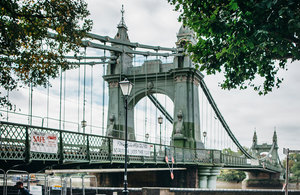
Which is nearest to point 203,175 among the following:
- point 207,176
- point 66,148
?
point 207,176

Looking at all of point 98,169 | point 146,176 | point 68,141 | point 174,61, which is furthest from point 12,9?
point 174,61

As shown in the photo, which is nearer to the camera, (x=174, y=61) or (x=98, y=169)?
A: (x=98, y=169)

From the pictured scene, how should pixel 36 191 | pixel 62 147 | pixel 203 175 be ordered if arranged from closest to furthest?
pixel 62 147
pixel 36 191
pixel 203 175

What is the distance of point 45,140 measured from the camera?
12.4 meters

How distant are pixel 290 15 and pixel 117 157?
9.91m

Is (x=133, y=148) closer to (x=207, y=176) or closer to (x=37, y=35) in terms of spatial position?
(x=37, y=35)

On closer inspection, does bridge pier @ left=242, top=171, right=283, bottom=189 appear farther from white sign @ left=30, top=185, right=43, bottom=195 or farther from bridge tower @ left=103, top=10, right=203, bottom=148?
white sign @ left=30, top=185, right=43, bottom=195

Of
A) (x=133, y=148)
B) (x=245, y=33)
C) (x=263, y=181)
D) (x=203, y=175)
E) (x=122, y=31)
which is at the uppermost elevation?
(x=122, y=31)

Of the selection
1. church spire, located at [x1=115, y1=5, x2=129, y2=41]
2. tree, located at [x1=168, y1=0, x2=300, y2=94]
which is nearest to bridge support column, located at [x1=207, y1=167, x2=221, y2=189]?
A: church spire, located at [x1=115, y1=5, x2=129, y2=41]

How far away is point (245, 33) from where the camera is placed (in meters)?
11.2

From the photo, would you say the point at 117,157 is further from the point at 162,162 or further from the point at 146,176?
the point at 146,176

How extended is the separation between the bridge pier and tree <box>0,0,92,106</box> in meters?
55.9

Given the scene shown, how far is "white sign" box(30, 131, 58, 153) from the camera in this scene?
39.1ft

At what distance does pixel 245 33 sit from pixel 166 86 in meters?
23.1
